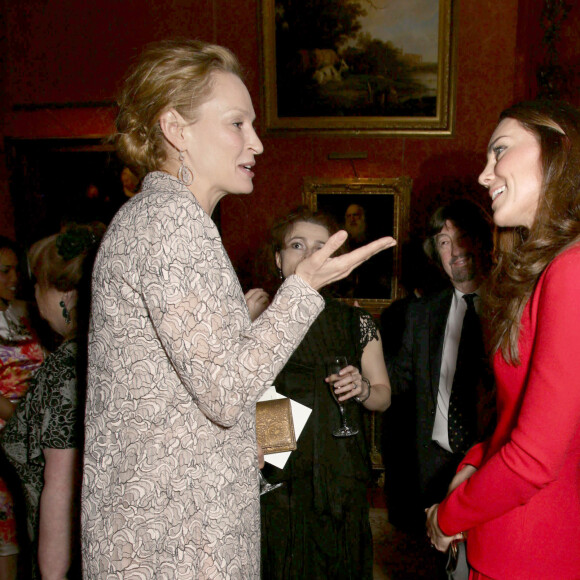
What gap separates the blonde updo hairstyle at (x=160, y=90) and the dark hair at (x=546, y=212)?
2.81ft

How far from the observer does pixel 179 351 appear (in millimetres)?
1181

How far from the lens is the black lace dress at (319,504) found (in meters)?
2.41

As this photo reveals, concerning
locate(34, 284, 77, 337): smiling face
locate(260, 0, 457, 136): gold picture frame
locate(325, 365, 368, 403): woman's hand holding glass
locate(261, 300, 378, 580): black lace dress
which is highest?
locate(260, 0, 457, 136): gold picture frame

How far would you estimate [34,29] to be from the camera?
18.3 feet

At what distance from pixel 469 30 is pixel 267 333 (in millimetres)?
4870

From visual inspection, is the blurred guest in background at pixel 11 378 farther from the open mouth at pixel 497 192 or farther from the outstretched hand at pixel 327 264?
the open mouth at pixel 497 192

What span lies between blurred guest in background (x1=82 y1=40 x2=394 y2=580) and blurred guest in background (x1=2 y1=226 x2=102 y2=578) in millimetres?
496

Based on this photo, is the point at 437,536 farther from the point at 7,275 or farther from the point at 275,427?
the point at 7,275

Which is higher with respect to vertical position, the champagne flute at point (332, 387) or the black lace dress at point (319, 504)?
the champagne flute at point (332, 387)

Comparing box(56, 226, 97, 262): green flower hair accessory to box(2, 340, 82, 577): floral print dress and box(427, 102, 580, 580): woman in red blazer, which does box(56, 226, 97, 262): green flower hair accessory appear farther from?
box(427, 102, 580, 580): woman in red blazer

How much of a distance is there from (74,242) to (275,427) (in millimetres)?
1056

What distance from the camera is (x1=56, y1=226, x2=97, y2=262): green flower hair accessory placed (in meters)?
2.00

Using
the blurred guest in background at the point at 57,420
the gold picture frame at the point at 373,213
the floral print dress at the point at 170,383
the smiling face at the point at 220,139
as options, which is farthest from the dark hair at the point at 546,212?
the gold picture frame at the point at 373,213

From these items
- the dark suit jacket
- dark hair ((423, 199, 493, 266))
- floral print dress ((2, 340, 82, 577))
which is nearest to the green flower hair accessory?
floral print dress ((2, 340, 82, 577))
